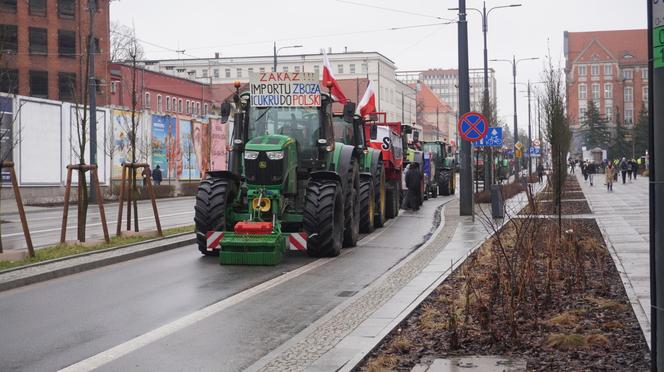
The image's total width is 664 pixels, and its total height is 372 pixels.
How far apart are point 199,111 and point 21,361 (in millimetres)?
87509

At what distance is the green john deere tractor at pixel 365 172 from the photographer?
21062mm

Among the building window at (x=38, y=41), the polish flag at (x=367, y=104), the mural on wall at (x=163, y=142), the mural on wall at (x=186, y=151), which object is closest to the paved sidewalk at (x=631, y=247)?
the polish flag at (x=367, y=104)

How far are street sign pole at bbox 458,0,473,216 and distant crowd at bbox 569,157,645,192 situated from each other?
77.7 feet

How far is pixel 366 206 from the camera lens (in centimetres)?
2105

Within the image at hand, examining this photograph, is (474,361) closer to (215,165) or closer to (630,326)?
(630,326)

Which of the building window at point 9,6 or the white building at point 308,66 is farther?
the white building at point 308,66

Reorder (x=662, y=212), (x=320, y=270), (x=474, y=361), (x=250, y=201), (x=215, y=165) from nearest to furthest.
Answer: (x=662, y=212), (x=474, y=361), (x=320, y=270), (x=250, y=201), (x=215, y=165)

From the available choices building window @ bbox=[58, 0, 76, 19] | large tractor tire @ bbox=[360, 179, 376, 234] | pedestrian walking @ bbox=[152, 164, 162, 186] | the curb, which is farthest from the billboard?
building window @ bbox=[58, 0, 76, 19]

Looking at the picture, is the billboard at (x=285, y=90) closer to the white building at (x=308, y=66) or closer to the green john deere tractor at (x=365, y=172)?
the green john deere tractor at (x=365, y=172)

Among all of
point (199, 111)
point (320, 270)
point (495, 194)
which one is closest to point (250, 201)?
point (320, 270)

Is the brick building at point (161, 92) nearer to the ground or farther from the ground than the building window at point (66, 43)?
nearer to the ground

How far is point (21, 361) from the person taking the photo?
306 inches

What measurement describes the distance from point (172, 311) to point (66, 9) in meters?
69.6

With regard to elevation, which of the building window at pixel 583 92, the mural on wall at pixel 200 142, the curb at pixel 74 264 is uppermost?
the building window at pixel 583 92
